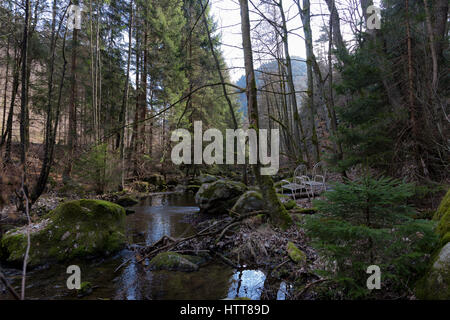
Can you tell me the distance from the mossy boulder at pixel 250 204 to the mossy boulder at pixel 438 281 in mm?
4226

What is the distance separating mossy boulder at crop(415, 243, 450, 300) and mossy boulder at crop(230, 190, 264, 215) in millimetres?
4226

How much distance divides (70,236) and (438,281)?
586 centimetres

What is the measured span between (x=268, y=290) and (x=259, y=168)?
2304 millimetres

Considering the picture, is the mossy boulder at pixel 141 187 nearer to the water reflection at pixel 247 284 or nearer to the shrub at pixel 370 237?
the water reflection at pixel 247 284

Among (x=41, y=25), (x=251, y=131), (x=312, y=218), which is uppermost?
(x=41, y=25)

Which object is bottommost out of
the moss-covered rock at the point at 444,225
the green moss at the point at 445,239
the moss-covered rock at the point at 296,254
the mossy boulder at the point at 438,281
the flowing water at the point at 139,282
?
the flowing water at the point at 139,282

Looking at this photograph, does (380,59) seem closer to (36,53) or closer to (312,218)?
(312,218)

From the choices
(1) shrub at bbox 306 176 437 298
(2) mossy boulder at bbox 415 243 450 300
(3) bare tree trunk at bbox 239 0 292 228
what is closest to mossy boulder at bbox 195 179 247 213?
(3) bare tree trunk at bbox 239 0 292 228

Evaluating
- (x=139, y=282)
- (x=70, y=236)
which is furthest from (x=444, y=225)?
(x=70, y=236)

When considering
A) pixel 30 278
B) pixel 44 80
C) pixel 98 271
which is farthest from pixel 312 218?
pixel 44 80

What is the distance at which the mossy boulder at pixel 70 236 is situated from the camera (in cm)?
471

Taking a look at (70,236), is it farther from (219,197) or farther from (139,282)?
(219,197)

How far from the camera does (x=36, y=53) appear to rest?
496 inches

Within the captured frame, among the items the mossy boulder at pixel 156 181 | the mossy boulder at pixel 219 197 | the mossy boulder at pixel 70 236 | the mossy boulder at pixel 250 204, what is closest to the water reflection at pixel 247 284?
the mossy boulder at pixel 250 204
